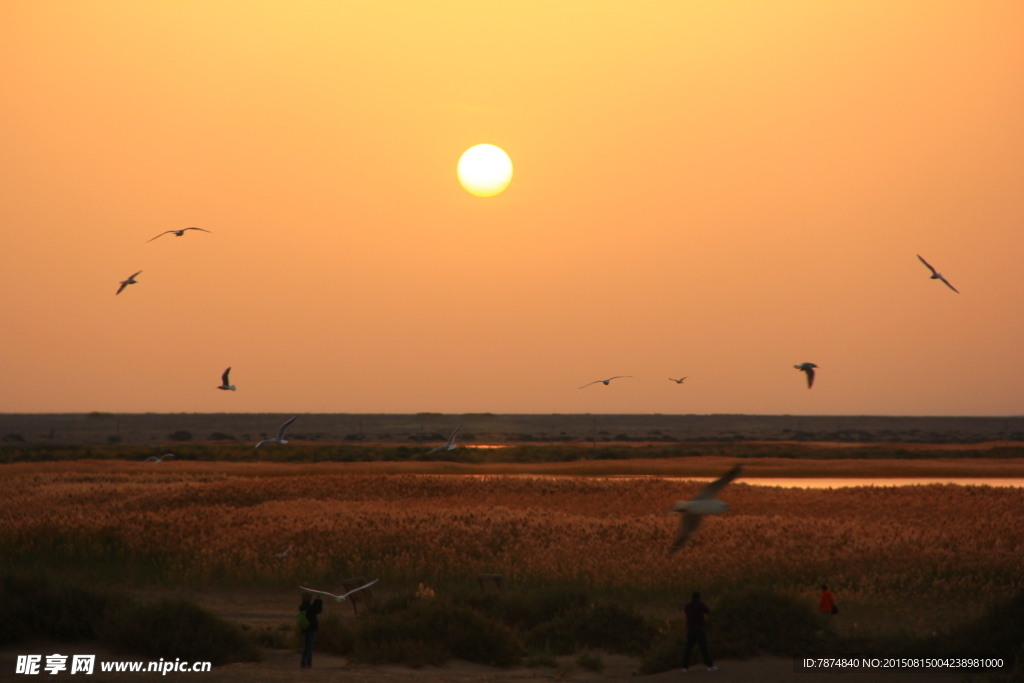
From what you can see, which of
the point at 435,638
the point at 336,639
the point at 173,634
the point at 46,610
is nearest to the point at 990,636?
the point at 435,638

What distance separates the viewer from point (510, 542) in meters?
32.6

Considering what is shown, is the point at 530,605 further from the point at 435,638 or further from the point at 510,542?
Answer: the point at 510,542

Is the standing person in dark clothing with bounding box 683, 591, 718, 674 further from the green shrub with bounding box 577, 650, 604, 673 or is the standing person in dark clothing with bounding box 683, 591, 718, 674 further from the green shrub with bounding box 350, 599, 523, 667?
the green shrub with bounding box 350, 599, 523, 667

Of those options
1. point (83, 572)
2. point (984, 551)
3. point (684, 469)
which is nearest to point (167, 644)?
point (83, 572)

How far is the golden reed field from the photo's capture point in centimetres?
2761

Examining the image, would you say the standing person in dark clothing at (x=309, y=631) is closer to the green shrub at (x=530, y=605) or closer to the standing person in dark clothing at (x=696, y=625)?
the green shrub at (x=530, y=605)

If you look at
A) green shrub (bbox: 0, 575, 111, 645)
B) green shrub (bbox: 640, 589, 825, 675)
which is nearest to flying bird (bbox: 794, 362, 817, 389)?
green shrub (bbox: 640, 589, 825, 675)

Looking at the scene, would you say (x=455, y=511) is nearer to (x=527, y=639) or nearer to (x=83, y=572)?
(x=83, y=572)

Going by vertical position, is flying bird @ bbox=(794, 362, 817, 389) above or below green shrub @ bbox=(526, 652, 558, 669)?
above

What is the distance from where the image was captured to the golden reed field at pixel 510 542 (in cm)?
2761

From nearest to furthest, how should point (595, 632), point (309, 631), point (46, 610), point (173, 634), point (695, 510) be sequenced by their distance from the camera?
point (695, 510) → point (173, 634) → point (309, 631) → point (46, 610) → point (595, 632)

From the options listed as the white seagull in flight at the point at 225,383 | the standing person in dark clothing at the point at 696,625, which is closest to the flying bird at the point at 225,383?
the white seagull in flight at the point at 225,383

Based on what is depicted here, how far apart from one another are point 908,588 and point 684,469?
63643 mm

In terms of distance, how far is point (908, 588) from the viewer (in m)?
25.5
